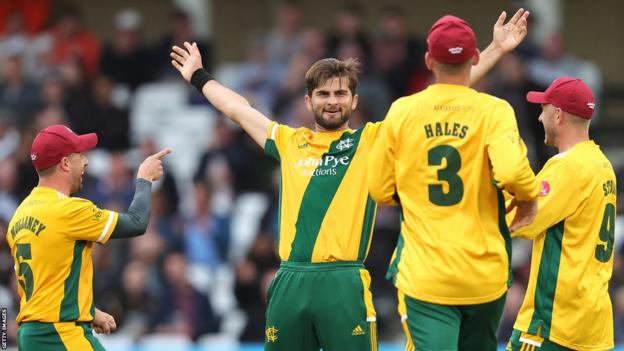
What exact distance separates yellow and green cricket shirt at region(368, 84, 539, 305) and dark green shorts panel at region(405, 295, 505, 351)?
7cm

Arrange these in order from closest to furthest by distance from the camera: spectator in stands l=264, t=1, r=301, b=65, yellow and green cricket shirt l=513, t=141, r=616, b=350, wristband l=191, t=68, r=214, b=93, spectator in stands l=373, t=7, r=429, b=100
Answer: yellow and green cricket shirt l=513, t=141, r=616, b=350 → wristband l=191, t=68, r=214, b=93 → spectator in stands l=373, t=7, r=429, b=100 → spectator in stands l=264, t=1, r=301, b=65

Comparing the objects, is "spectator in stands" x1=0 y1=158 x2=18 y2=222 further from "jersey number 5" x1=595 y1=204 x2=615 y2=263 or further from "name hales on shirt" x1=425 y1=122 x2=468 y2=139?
"name hales on shirt" x1=425 y1=122 x2=468 y2=139

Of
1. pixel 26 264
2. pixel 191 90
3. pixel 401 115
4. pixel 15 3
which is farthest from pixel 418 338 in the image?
pixel 15 3

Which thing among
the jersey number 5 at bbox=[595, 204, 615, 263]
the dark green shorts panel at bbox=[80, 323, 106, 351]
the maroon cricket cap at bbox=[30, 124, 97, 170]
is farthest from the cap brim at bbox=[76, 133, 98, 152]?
the jersey number 5 at bbox=[595, 204, 615, 263]

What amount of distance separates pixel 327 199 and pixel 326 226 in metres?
0.17

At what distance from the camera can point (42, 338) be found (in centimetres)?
744

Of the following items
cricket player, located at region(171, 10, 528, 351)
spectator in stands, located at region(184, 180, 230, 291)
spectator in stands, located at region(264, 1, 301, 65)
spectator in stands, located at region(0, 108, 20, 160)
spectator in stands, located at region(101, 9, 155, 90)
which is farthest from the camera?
spectator in stands, located at region(101, 9, 155, 90)

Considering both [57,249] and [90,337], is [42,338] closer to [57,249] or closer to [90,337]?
[90,337]

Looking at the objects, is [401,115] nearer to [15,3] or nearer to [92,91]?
[92,91]

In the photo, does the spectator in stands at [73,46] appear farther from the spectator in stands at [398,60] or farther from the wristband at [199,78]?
the wristband at [199,78]

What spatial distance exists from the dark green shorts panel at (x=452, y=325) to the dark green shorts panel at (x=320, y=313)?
2.19 feet

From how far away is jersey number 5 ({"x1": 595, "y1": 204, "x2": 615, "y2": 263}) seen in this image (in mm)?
7234

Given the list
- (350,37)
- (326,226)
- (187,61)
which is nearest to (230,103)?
(187,61)

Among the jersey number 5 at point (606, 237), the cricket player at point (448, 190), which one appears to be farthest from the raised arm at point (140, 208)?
the jersey number 5 at point (606, 237)
